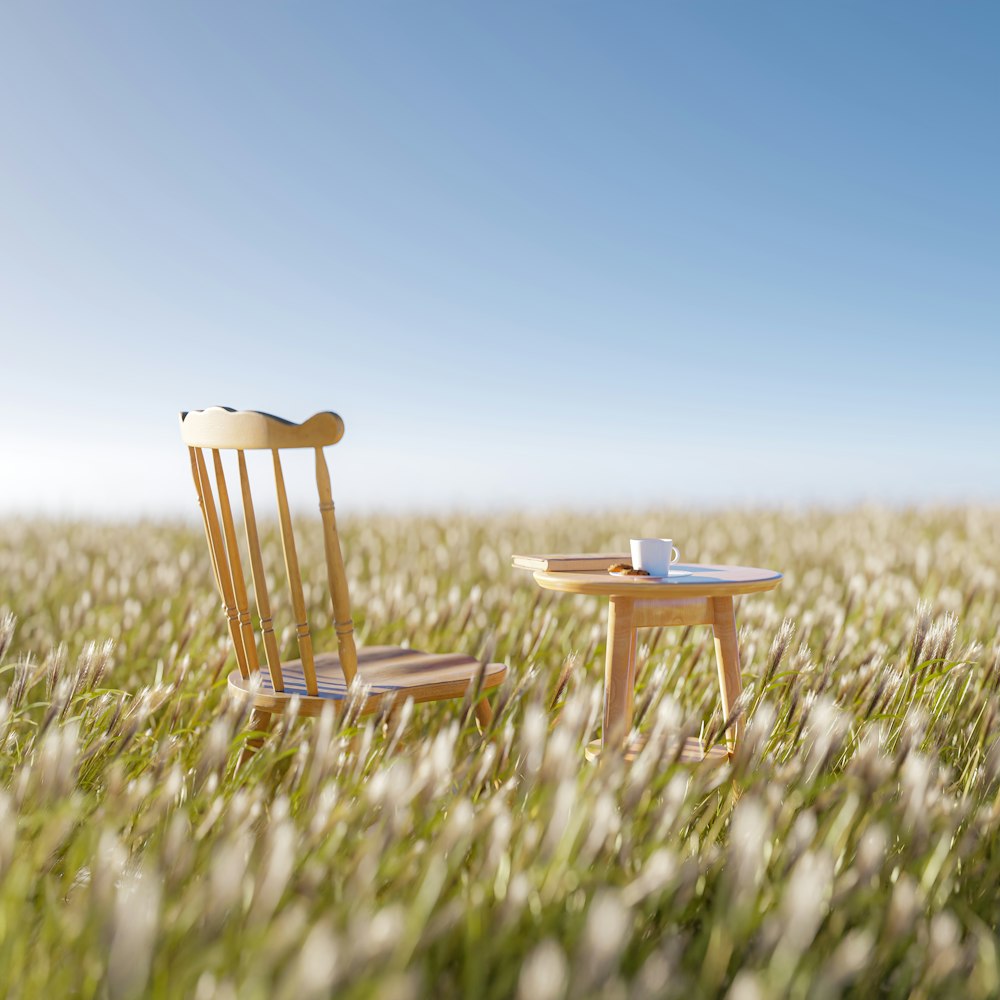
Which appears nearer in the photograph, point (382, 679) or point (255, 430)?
point (255, 430)

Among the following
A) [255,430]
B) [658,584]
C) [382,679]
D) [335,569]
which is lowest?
[382,679]

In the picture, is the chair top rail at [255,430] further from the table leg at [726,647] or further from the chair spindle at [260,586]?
the table leg at [726,647]

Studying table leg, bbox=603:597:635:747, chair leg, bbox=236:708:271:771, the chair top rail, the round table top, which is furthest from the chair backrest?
table leg, bbox=603:597:635:747

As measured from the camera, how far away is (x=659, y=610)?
2580mm

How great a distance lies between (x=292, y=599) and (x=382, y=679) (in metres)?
0.50

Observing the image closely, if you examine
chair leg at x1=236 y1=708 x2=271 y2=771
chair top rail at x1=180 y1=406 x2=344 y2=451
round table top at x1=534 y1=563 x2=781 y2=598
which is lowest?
chair leg at x1=236 y1=708 x2=271 y2=771

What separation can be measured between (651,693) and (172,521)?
685 centimetres

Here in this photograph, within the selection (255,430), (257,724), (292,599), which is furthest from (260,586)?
(257,724)

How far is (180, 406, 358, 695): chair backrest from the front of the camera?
1.99 metres

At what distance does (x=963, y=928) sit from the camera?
5.30 feet

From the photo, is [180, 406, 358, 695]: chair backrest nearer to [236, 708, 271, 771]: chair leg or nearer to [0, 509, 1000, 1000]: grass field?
[236, 708, 271, 771]: chair leg

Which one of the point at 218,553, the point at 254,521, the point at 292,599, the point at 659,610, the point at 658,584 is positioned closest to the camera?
the point at 254,521

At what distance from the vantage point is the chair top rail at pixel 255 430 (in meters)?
1.96

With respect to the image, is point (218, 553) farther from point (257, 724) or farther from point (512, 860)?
point (512, 860)
